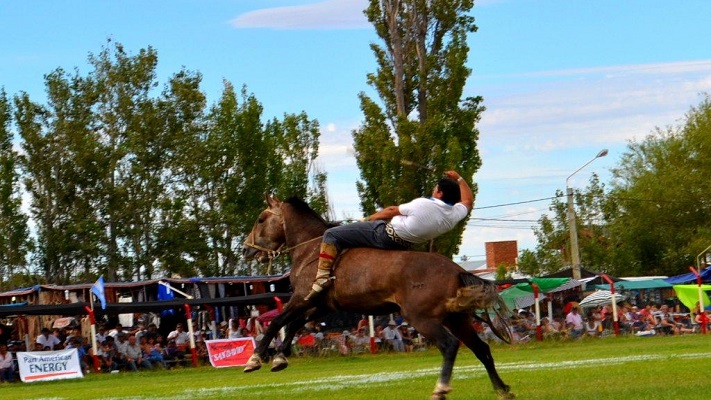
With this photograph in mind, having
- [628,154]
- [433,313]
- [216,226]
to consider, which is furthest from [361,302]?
[628,154]

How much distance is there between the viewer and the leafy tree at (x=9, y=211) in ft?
157

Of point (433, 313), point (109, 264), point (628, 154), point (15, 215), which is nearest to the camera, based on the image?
point (433, 313)

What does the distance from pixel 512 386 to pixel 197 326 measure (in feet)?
83.5

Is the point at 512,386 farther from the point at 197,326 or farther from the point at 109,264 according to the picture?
the point at 109,264

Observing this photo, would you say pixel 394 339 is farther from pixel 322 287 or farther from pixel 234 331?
pixel 322 287

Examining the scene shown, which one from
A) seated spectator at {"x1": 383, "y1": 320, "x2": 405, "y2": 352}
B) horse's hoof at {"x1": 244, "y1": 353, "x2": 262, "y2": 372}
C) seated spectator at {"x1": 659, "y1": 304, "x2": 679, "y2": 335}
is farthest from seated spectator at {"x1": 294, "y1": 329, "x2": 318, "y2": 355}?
horse's hoof at {"x1": 244, "y1": 353, "x2": 262, "y2": 372}

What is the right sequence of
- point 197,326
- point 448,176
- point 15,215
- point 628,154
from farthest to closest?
point 628,154 → point 15,215 → point 197,326 → point 448,176

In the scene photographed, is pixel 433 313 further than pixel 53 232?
No

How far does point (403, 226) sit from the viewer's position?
40.0 feet

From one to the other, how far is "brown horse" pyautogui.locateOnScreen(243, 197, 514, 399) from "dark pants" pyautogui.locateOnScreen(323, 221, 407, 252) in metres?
0.13

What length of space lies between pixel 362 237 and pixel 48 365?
17546 millimetres

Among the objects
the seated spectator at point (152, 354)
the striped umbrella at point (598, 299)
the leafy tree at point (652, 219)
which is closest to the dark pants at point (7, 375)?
the seated spectator at point (152, 354)

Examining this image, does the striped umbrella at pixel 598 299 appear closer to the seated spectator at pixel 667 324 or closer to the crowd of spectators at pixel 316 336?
the crowd of spectators at pixel 316 336

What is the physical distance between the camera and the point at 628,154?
83312 millimetres
